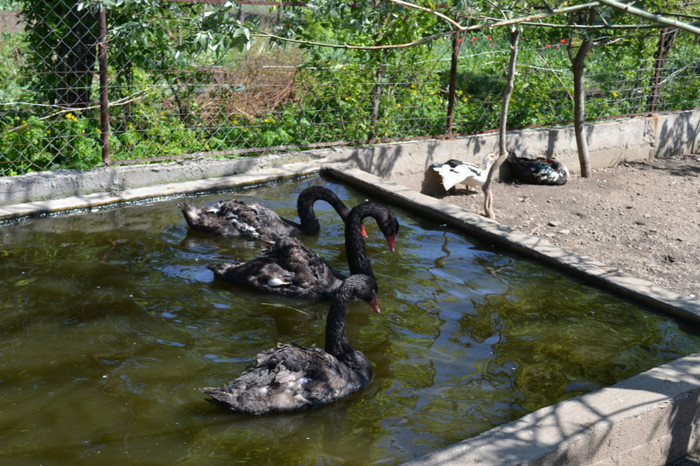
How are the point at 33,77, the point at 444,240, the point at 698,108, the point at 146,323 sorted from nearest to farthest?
1. the point at 146,323
2. the point at 444,240
3. the point at 33,77
4. the point at 698,108

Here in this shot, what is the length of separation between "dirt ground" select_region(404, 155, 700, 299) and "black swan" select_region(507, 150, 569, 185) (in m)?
0.15

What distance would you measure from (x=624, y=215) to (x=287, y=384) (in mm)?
6439

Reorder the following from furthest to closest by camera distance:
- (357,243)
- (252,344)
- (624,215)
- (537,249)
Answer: (624,215) < (537,249) < (357,243) < (252,344)

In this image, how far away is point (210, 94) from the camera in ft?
34.0

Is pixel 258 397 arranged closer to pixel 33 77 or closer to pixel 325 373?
pixel 325 373

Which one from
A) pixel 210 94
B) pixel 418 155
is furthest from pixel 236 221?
pixel 418 155

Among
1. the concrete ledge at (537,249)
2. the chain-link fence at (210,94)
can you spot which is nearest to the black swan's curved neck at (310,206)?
the concrete ledge at (537,249)

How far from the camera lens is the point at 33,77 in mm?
9289

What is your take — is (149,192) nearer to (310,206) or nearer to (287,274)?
(310,206)

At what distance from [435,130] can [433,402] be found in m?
7.26

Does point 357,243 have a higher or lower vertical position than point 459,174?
lower

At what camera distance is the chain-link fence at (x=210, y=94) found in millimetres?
8664

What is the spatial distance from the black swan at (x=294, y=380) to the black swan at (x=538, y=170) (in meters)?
6.70

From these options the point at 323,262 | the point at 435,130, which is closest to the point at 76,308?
the point at 323,262
